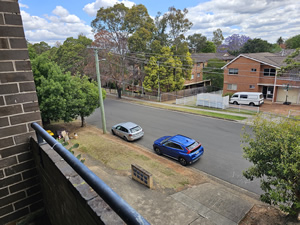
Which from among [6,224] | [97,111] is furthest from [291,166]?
[97,111]

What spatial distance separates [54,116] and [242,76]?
2684 centimetres

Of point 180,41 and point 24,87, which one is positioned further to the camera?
point 180,41

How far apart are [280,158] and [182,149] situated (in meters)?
5.94

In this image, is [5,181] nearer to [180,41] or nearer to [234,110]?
[234,110]

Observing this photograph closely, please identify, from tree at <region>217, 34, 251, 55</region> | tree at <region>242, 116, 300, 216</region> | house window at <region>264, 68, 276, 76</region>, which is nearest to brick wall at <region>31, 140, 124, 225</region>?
tree at <region>242, 116, 300, 216</region>

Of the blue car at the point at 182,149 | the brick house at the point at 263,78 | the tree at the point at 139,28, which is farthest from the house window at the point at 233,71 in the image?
the blue car at the point at 182,149

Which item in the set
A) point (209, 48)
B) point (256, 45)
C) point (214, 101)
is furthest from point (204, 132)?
point (209, 48)

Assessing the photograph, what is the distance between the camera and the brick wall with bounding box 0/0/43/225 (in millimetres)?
2910

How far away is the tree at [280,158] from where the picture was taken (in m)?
6.41

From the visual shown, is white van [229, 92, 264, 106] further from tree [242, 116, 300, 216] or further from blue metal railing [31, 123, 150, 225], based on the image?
blue metal railing [31, 123, 150, 225]

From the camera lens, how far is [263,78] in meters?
29.9

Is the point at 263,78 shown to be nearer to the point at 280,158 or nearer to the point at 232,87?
the point at 232,87

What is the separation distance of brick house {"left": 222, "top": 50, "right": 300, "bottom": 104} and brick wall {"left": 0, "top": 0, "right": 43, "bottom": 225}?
2993cm

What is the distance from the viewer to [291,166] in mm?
6285
